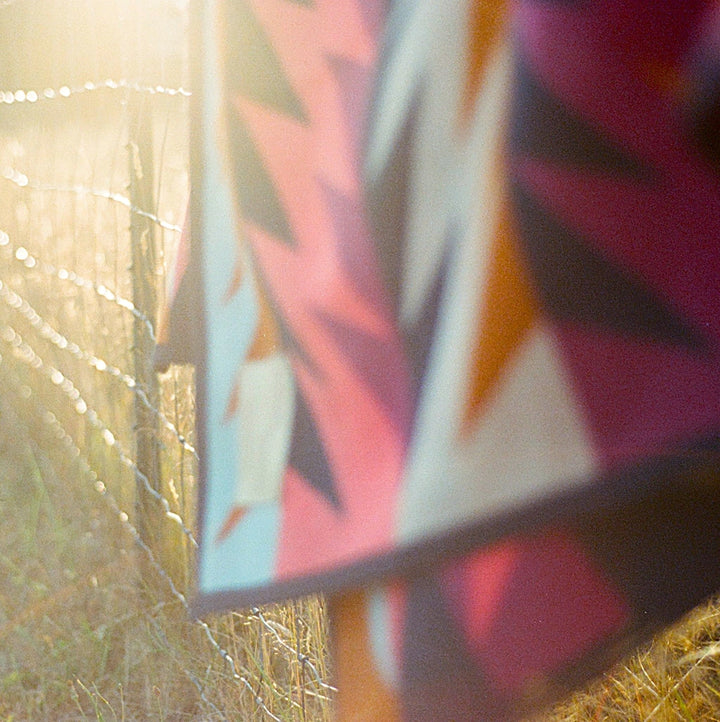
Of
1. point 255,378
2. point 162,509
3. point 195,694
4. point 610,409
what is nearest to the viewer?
point 610,409

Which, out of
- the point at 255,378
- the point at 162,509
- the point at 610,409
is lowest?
the point at 162,509

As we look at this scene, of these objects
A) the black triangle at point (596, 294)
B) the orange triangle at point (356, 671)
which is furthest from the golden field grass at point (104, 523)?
the black triangle at point (596, 294)

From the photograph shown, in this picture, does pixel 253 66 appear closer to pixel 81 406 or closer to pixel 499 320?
pixel 499 320

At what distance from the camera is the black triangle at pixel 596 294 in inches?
23.2

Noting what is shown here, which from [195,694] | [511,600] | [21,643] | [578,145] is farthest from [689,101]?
[21,643]

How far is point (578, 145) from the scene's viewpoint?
60 centimetres

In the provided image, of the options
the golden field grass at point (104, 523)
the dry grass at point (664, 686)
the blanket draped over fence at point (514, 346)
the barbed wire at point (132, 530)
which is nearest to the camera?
the blanket draped over fence at point (514, 346)

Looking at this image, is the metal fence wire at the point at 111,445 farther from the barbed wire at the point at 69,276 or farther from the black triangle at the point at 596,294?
the black triangle at the point at 596,294

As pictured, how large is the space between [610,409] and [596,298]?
7cm

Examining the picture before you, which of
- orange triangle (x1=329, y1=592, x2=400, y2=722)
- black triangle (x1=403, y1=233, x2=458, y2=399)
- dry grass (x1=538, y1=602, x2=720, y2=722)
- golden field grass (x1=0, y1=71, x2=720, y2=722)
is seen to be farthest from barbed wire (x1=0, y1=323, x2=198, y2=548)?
black triangle (x1=403, y1=233, x2=458, y2=399)

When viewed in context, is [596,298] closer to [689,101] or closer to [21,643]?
[689,101]

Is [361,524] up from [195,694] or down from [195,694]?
up

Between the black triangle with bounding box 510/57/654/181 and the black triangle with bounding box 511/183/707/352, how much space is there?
1.4 inches

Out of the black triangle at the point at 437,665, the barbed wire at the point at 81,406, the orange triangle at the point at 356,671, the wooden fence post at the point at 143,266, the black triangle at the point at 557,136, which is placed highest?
the black triangle at the point at 557,136
